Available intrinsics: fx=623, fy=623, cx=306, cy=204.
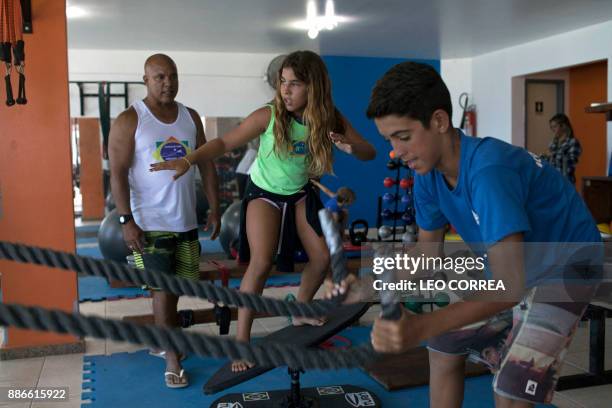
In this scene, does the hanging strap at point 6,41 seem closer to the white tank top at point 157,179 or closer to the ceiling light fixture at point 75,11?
the white tank top at point 157,179

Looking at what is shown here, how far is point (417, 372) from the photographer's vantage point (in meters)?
3.30

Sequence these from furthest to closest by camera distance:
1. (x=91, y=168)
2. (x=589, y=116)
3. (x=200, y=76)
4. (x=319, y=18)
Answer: (x=589, y=116), (x=91, y=168), (x=200, y=76), (x=319, y=18)

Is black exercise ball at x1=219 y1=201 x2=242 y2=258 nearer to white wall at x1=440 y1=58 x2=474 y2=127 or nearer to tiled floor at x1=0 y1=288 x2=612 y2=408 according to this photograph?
tiled floor at x1=0 y1=288 x2=612 y2=408

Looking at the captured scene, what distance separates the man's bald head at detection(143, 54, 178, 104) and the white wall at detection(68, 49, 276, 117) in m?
7.10

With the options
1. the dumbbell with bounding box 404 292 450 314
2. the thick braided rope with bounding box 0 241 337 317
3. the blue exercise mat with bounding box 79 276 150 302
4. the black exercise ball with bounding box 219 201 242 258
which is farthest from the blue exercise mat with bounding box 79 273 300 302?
the thick braided rope with bounding box 0 241 337 317

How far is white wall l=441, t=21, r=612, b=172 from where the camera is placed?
27.6 feet

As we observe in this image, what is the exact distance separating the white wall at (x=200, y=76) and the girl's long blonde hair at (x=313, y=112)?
770 cm

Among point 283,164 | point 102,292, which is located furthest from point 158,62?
point 102,292

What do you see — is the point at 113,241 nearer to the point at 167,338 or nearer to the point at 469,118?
the point at 167,338

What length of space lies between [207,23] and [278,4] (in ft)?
4.33

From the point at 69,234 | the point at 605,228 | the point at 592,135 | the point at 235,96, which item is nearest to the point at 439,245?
the point at 69,234

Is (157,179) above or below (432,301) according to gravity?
above

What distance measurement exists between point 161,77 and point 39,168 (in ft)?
3.52

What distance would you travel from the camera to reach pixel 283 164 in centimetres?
292
